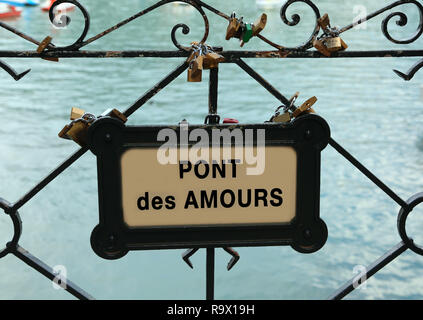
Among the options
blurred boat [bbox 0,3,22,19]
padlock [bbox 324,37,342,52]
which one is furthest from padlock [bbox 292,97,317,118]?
blurred boat [bbox 0,3,22,19]

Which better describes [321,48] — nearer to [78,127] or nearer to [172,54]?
[172,54]

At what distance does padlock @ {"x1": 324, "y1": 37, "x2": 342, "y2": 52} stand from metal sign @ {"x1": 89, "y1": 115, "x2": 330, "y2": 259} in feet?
0.52

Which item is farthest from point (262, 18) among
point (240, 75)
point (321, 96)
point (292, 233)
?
point (240, 75)

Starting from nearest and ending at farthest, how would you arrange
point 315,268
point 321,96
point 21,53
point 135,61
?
point 21,53 → point 315,268 → point 321,96 → point 135,61

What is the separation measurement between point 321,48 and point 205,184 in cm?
39

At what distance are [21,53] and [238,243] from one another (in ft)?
1.96

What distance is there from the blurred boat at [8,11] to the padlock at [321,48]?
21.8m

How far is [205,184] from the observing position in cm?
121

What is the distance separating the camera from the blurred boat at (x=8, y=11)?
70.4ft

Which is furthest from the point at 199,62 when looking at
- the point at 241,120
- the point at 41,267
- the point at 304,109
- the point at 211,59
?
the point at 241,120

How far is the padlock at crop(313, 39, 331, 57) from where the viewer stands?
1.25 metres

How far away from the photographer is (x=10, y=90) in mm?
13352

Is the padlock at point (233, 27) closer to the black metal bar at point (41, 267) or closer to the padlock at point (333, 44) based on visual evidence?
the padlock at point (333, 44)
